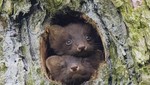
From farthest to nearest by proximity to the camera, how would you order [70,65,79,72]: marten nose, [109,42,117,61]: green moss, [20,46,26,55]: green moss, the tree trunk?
[70,65,79,72]: marten nose
[20,46,26,55]: green moss
[109,42,117,61]: green moss
the tree trunk

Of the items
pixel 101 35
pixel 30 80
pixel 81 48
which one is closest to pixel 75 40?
pixel 81 48

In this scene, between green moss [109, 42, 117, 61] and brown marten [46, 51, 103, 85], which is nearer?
green moss [109, 42, 117, 61]

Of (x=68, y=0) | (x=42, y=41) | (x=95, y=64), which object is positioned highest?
(x=68, y=0)

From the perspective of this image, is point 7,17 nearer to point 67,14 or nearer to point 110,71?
point 67,14

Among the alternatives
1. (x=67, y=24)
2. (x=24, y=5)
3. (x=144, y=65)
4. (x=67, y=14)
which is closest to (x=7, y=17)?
(x=24, y=5)

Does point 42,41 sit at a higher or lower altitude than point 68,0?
lower

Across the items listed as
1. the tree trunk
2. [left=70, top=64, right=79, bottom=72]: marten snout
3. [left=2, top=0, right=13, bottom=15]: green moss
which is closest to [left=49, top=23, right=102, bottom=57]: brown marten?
[left=70, top=64, right=79, bottom=72]: marten snout

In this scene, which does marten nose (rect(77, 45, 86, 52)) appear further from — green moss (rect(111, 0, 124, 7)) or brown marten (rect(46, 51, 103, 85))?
green moss (rect(111, 0, 124, 7))
